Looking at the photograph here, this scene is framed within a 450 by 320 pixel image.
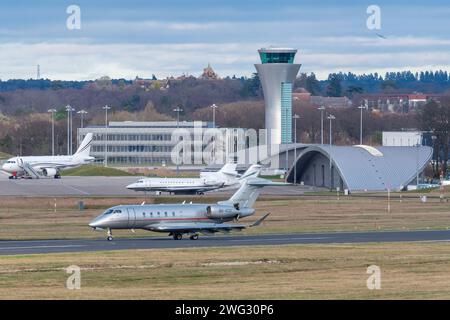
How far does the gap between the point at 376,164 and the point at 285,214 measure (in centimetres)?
5656

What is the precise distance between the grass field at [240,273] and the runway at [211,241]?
397cm

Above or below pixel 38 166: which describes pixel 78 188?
below

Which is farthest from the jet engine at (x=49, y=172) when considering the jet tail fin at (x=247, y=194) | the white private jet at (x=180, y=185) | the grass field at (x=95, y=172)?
the jet tail fin at (x=247, y=194)

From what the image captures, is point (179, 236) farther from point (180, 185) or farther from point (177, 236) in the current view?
point (180, 185)

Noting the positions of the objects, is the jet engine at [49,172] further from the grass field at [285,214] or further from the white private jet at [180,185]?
the grass field at [285,214]

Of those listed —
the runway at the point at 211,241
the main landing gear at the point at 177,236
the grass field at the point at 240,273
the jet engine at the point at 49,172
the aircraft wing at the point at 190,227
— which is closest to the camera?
the grass field at the point at 240,273

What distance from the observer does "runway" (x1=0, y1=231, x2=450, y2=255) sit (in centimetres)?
6900

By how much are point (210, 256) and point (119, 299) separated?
18.5 m

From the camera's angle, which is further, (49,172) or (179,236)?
(49,172)

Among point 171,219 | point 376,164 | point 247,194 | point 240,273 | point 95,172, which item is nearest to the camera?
point 240,273

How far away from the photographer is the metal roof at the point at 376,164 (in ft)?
510

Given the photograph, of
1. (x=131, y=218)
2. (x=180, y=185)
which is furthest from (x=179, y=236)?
(x=180, y=185)

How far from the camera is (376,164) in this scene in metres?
160
